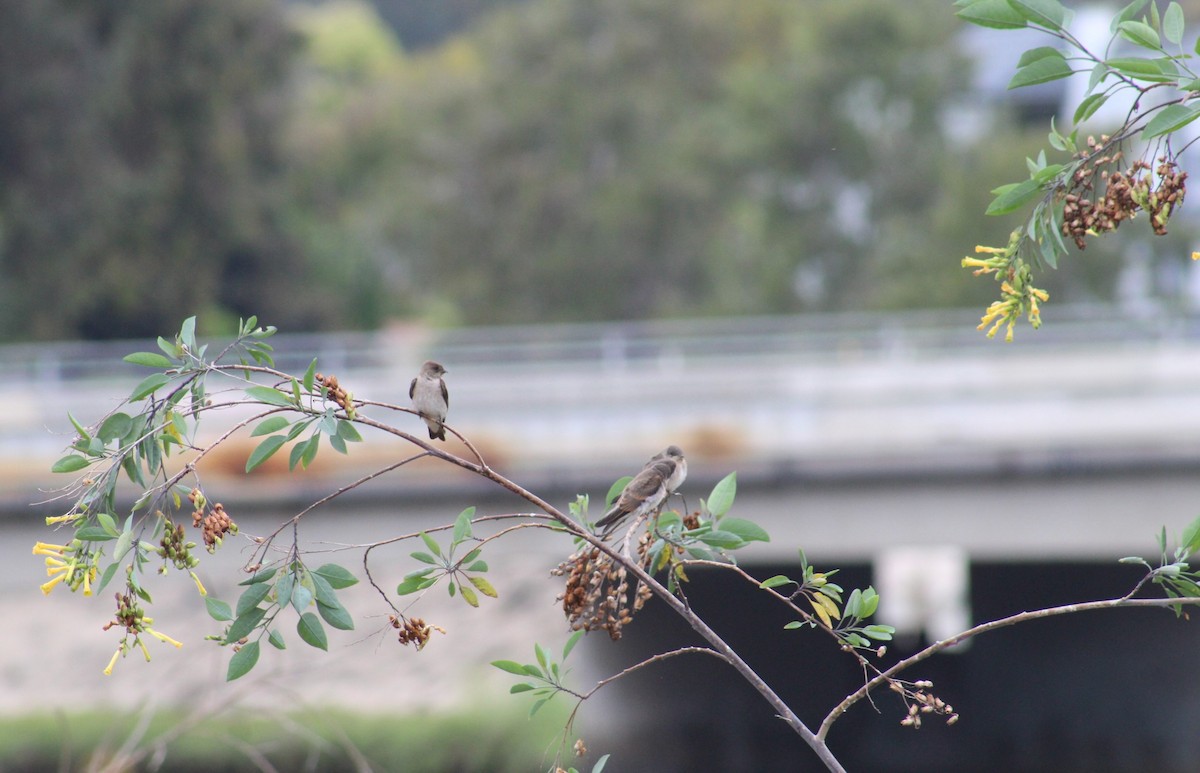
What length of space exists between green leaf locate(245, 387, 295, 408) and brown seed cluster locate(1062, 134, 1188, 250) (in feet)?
5.40

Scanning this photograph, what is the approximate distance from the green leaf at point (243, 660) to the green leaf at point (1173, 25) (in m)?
2.17

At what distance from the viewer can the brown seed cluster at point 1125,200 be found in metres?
2.99

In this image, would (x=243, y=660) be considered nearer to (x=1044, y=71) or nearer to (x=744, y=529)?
(x=744, y=529)

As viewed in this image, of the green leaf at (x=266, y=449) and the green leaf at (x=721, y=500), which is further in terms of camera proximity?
the green leaf at (x=721, y=500)

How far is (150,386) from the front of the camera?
3.05 m

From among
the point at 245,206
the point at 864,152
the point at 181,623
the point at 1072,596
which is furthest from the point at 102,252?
the point at 1072,596

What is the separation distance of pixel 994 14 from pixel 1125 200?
19.0 inches

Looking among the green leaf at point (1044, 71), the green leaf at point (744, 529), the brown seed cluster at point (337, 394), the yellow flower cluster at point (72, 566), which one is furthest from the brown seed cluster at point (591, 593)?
the green leaf at point (1044, 71)

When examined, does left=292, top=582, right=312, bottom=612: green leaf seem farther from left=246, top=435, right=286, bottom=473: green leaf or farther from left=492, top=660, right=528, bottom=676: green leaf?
left=492, top=660, right=528, bottom=676: green leaf

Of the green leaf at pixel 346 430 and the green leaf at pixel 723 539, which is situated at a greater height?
the green leaf at pixel 346 430

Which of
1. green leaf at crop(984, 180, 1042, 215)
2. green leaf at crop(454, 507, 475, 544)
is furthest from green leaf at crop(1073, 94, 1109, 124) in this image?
green leaf at crop(454, 507, 475, 544)

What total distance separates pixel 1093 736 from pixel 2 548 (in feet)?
42.5

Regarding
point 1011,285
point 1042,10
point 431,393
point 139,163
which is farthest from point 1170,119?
point 139,163

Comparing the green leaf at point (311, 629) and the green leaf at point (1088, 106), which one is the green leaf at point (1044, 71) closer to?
the green leaf at point (1088, 106)
